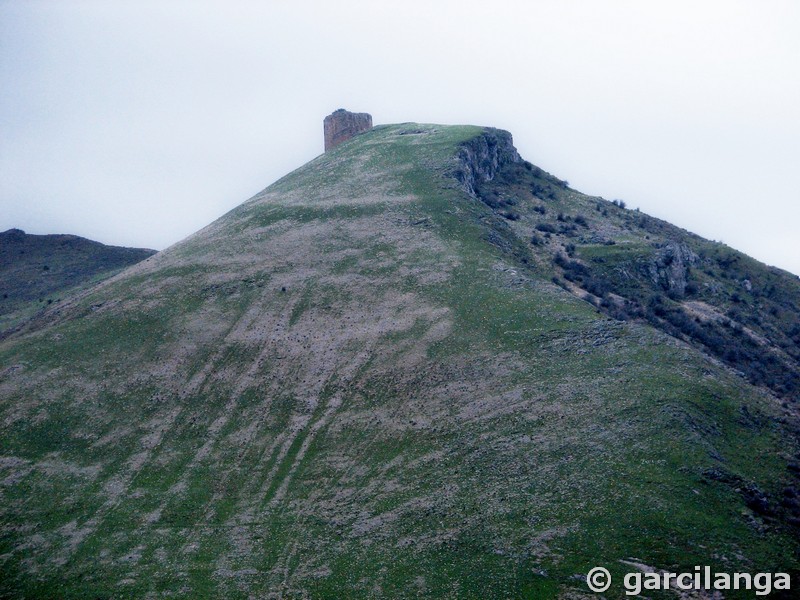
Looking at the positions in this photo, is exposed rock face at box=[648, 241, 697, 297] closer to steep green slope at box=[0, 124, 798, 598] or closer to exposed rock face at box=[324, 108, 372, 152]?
steep green slope at box=[0, 124, 798, 598]

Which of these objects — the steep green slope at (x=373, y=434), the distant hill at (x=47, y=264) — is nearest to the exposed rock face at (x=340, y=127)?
the distant hill at (x=47, y=264)

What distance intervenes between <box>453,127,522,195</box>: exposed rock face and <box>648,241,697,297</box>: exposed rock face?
758 inches

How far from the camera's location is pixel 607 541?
3241cm

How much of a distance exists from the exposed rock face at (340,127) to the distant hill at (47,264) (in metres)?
29.0

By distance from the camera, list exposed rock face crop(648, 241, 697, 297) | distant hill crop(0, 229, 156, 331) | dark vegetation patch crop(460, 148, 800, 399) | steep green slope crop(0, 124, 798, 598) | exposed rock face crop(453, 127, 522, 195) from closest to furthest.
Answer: steep green slope crop(0, 124, 798, 598) < dark vegetation patch crop(460, 148, 800, 399) < exposed rock face crop(648, 241, 697, 297) < exposed rock face crop(453, 127, 522, 195) < distant hill crop(0, 229, 156, 331)

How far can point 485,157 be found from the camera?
272 feet

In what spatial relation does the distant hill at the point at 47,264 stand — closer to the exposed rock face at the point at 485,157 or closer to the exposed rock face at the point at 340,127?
the exposed rock face at the point at 340,127

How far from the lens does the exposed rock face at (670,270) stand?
215 feet

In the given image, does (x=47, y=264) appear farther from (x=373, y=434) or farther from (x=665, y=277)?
(x=665, y=277)

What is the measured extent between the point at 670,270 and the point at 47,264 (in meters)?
78.2

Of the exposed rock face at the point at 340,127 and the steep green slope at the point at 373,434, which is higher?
the exposed rock face at the point at 340,127

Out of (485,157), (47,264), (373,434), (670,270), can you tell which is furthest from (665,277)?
(47,264)

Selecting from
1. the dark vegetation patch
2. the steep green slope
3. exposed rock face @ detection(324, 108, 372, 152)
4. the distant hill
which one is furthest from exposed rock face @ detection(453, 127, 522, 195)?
the distant hill

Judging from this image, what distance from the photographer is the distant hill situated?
87375 millimetres
